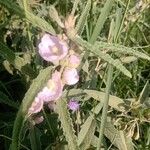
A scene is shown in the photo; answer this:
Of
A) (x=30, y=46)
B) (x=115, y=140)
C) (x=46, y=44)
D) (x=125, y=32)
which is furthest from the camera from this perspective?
(x=125, y=32)

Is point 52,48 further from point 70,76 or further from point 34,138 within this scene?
point 34,138

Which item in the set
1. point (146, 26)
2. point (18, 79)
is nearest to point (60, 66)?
point (18, 79)

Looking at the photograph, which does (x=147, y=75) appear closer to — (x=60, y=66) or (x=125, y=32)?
(x=125, y=32)

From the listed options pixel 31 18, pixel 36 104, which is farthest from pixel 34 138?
pixel 31 18

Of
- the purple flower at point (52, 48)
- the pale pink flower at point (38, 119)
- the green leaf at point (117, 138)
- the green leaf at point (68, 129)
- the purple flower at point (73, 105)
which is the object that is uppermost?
the purple flower at point (52, 48)

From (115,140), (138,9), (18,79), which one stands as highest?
(138,9)

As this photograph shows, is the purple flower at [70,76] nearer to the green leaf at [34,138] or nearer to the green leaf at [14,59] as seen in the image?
the green leaf at [14,59]

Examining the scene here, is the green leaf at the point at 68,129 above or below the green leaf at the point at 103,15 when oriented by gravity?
below

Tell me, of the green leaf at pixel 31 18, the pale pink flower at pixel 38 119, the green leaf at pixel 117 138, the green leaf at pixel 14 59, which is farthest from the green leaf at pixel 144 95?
the green leaf at pixel 31 18
